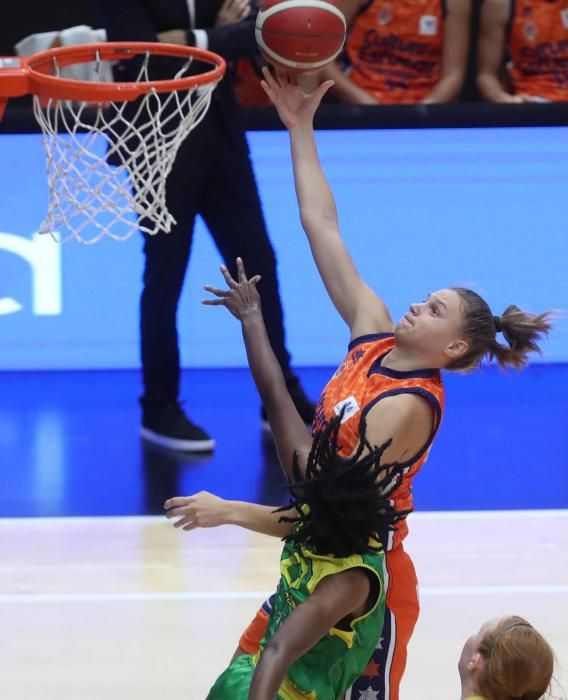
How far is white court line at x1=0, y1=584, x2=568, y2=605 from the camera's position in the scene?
389cm

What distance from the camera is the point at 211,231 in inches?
204

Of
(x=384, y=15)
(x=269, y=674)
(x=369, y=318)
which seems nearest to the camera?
(x=269, y=674)

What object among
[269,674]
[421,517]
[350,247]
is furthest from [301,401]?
[269,674]

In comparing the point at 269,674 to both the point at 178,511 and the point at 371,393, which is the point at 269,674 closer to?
the point at 178,511

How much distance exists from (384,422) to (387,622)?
0.44m

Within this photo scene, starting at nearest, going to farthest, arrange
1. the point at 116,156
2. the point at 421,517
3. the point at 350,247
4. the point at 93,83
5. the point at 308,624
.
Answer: the point at 308,624
the point at 93,83
the point at 421,517
the point at 116,156
the point at 350,247

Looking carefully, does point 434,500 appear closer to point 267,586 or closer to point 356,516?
point 267,586

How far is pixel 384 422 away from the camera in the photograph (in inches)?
104

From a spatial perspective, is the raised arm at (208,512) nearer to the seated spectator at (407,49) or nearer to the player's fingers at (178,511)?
the player's fingers at (178,511)

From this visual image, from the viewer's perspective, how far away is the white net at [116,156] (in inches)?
148

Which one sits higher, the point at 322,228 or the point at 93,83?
the point at 93,83

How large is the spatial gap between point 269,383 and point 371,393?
238 millimetres

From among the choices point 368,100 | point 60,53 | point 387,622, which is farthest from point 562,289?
point 387,622

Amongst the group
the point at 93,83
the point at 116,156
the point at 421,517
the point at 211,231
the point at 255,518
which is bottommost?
the point at 421,517
